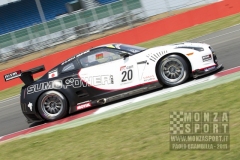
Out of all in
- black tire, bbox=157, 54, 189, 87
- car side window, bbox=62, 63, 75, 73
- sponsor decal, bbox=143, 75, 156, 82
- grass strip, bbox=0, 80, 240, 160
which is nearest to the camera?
grass strip, bbox=0, 80, 240, 160

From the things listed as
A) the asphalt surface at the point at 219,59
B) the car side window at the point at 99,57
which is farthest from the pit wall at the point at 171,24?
the car side window at the point at 99,57

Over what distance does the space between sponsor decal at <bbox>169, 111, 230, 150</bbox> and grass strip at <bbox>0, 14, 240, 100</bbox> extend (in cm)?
1271

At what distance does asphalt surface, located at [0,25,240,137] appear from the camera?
11310 mm

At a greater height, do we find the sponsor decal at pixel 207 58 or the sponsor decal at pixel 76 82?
the sponsor decal at pixel 76 82

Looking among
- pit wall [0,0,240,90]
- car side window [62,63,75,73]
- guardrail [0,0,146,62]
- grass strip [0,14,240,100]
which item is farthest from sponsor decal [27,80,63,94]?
guardrail [0,0,146,62]

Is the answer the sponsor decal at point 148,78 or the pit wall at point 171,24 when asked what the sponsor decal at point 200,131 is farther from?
the pit wall at point 171,24

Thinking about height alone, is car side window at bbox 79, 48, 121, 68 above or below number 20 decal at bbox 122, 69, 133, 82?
above

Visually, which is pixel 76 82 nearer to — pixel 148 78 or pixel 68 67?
pixel 68 67

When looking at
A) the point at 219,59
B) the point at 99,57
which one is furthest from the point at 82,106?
the point at 219,59

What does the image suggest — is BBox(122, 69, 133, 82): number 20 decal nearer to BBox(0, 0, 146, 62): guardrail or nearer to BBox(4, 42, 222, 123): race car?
BBox(4, 42, 222, 123): race car

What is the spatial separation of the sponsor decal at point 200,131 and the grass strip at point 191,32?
41.7ft

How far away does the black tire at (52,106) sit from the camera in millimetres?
10453

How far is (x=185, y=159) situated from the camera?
18.6 ft

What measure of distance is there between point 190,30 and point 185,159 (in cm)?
1678
